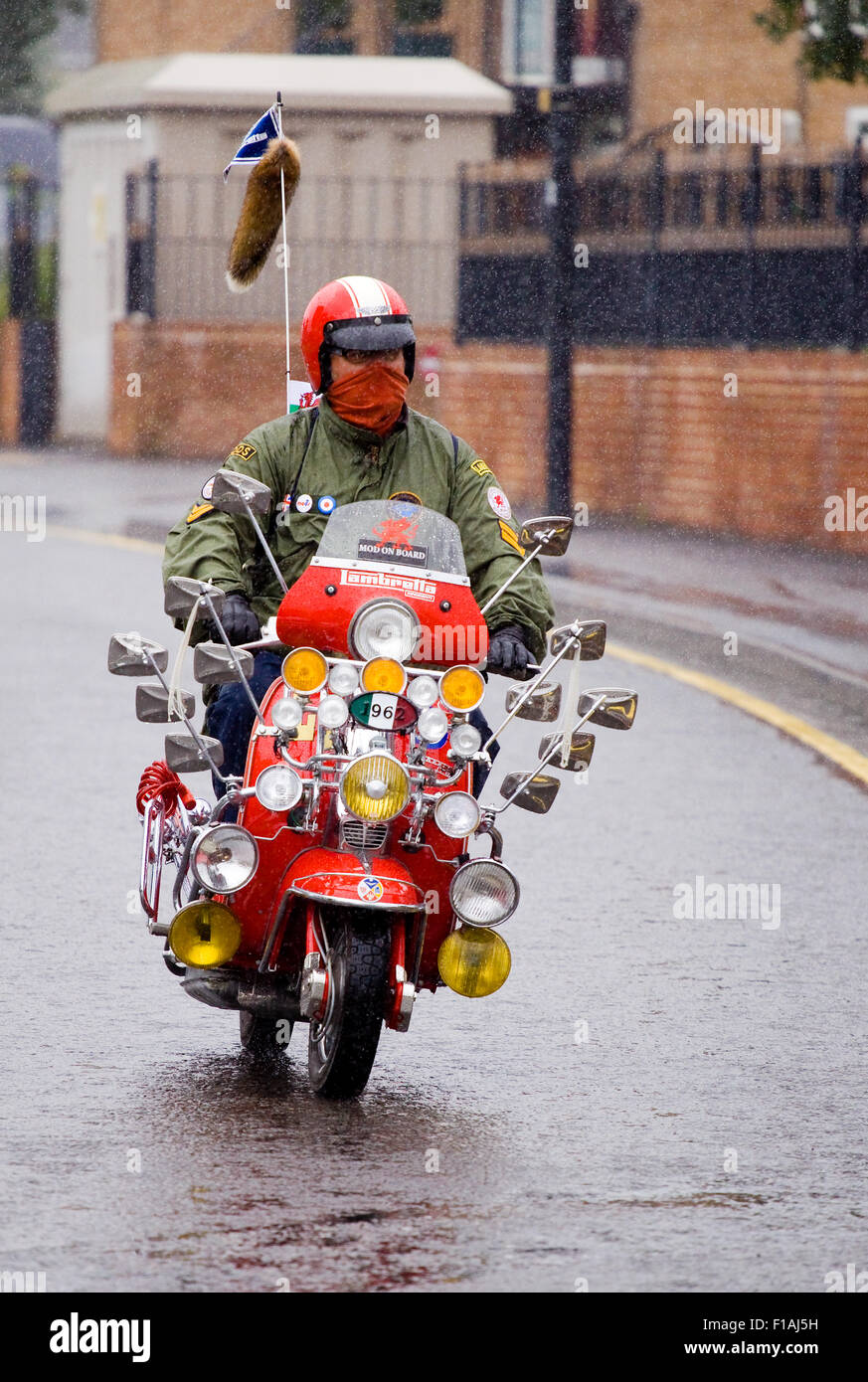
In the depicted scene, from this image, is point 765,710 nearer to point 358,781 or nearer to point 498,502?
point 498,502

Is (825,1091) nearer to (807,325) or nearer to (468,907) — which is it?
(468,907)

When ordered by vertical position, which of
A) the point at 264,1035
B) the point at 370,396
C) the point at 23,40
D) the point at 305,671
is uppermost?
the point at 23,40

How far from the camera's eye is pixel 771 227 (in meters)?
19.7

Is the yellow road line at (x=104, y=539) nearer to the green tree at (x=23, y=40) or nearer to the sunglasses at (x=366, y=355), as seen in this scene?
the sunglasses at (x=366, y=355)

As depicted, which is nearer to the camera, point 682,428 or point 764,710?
point 764,710

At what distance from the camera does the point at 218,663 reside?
18.1 feet

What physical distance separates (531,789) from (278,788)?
65 cm

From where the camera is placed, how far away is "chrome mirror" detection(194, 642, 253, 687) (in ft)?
18.1

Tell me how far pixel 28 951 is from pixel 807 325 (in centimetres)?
1334

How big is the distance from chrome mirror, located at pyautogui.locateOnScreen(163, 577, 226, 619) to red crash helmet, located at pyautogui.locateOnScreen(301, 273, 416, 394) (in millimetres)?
716

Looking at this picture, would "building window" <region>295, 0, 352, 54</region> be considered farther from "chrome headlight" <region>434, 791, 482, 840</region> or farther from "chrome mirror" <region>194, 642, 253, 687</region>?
"chrome headlight" <region>434, 791, 482, 840</region>

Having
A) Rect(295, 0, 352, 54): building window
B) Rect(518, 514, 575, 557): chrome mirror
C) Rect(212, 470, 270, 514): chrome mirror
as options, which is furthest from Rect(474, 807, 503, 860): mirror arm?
Rect(295, 0, 352, 54): building window
